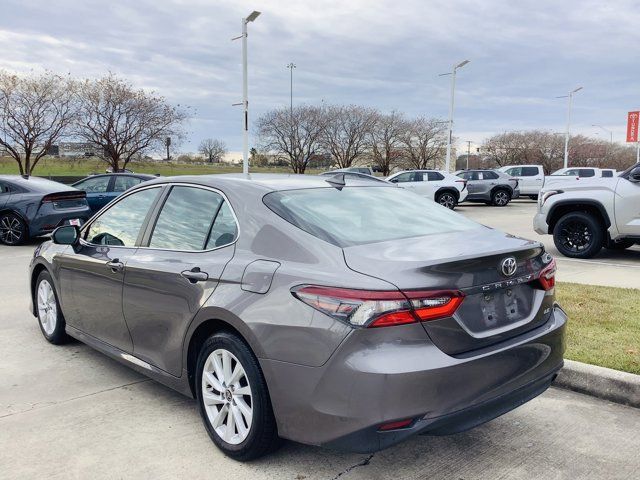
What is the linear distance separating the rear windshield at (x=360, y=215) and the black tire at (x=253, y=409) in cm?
71

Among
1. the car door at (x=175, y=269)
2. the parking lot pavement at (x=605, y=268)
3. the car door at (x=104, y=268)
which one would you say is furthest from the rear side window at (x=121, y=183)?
the car door at (x=175, y=269)

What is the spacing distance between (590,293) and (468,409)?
451 centimetres

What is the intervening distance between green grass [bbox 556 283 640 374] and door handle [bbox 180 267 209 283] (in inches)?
112

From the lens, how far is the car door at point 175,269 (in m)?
3.22

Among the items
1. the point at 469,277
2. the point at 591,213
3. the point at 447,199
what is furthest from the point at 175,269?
the point at 447,199

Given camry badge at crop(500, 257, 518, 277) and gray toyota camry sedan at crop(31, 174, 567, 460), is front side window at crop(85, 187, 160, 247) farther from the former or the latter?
camry badge at crop(500, 257, 518, 277)

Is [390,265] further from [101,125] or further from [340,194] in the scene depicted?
[101,125]

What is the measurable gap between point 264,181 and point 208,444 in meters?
1.60

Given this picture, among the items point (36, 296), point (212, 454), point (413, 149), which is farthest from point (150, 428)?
point (413, 149)

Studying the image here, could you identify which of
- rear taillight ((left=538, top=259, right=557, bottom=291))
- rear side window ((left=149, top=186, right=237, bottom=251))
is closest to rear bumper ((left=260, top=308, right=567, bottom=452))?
rear taillight ((left=538, top=259, right=557, bottom=291))

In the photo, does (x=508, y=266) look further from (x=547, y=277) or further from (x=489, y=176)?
(x=489, y=176)

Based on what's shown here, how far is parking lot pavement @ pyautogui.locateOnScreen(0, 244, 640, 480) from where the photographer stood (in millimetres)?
2979

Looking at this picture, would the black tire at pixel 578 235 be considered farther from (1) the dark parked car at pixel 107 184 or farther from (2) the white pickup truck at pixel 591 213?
(1) the dark parked car at pixel 107 184

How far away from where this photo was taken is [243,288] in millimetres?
2918
